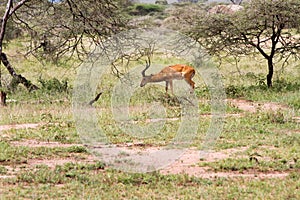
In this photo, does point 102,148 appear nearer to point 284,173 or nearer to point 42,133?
point 42,133

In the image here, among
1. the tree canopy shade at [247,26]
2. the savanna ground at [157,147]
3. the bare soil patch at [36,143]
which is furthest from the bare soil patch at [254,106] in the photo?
the bare soil patch at [36,143]

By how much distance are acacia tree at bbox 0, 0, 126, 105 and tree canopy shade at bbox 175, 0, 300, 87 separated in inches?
87.3

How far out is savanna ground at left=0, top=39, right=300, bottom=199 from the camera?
5.61 metres

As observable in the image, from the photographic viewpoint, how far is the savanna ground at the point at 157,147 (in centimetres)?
561

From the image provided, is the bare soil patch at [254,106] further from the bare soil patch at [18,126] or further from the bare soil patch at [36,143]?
the bare soil patch at [36,143]

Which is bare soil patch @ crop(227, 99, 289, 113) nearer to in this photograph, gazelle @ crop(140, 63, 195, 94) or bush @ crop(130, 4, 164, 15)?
gazelle @ crop(140, 63, 195, 94)

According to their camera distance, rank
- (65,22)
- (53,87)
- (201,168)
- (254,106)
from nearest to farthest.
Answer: (201,168) < (254,106) < (65,22) < (53,87)

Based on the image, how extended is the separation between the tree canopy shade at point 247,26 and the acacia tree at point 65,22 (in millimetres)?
2218

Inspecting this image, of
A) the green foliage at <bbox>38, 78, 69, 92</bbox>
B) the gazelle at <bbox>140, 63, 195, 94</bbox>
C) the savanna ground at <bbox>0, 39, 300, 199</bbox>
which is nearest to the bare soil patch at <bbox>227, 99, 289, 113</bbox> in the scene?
the savanna ground at <bbox>0, 39, 300, 199</bbox>

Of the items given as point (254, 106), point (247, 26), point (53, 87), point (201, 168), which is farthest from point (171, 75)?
point (201, 168)

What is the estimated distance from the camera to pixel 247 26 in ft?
45.1

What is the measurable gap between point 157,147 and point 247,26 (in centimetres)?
683

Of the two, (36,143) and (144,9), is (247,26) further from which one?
(144,9)

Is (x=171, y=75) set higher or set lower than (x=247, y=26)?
lower
